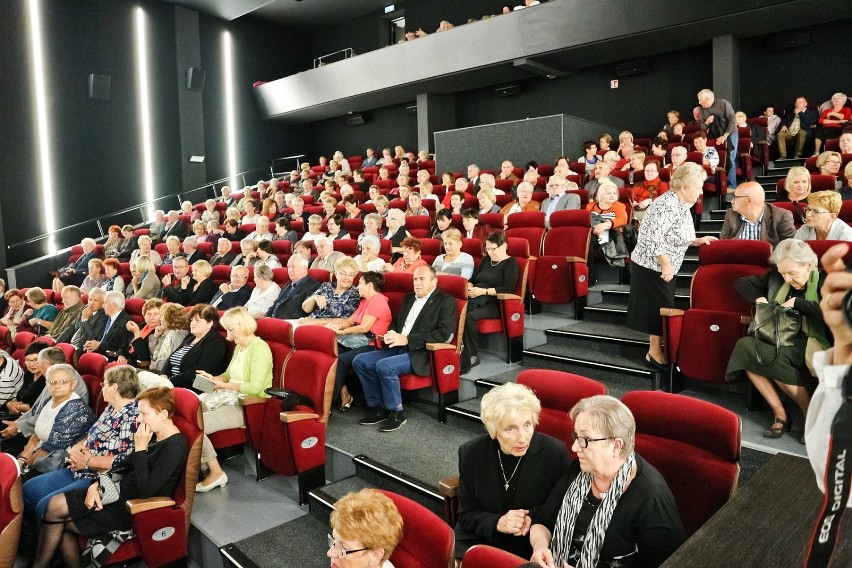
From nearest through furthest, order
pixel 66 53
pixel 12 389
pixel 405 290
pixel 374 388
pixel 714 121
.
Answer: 1. pixel 374 388
2. pixel 405 290
3. pixel 12 389
4. pixel 714 121
5. pixel 66 53

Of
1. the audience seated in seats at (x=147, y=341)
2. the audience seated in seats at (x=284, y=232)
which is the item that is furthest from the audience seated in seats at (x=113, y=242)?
the audience seated in seats at (x=147, y=341)

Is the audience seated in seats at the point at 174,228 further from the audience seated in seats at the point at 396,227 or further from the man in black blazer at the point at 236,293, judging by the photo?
the audience seated in seats at the point at 396,227

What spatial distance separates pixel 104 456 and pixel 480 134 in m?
5.14

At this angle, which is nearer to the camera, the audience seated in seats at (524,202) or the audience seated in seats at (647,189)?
the audience seated in seats at (647,189)

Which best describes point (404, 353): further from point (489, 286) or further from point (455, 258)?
point (455, 258)

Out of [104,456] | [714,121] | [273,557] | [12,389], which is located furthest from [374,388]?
[714,121]

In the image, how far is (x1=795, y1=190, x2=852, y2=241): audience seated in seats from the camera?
8.25 feet

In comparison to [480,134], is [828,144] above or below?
below

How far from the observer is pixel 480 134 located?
6570 mm

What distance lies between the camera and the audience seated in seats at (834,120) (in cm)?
564

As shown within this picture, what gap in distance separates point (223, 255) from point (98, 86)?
4771mm

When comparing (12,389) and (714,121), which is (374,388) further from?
(714,121)

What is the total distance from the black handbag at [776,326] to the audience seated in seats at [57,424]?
2978 millimetres

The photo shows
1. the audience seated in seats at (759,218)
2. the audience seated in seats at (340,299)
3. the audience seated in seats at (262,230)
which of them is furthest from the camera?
the audience seated in seats at (262,230)
